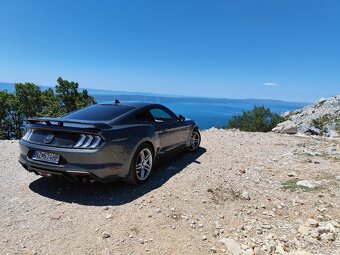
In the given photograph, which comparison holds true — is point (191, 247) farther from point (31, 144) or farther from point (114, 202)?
point (31, 144)

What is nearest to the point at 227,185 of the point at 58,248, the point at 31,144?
the point at 58,248

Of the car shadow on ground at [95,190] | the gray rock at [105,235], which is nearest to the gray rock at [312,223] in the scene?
the car shadow on ground at [95,190]

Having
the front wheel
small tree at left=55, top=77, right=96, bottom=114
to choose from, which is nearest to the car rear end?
the front wheel

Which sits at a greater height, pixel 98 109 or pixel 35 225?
pixel 98 109

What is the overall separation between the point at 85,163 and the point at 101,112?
1.43 m

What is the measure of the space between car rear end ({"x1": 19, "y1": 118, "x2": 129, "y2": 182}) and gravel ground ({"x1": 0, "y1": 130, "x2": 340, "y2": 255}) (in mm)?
496

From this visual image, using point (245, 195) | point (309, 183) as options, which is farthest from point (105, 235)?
point (309, 183)

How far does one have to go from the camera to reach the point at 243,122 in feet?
151

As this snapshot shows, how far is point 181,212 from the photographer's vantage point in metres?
3.96

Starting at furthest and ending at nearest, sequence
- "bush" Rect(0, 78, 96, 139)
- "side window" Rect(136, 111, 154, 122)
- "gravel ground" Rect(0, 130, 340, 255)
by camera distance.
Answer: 1. "bush" Rect(0, 78, 96, 139)
2. "side window" Rect(136, 111, 154, 122)
3. "gravel ground" Rect(0, 130, 340, 255)

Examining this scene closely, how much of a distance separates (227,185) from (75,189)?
2773mm

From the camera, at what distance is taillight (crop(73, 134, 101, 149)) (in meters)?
4.04

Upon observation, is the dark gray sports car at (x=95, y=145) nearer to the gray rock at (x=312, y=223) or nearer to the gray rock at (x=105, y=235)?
the gray rock at (x=105, y=235)

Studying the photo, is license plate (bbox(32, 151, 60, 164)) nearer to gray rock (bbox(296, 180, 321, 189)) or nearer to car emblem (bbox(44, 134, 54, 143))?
car emblem (bbox(44, 134, 54, 143))
